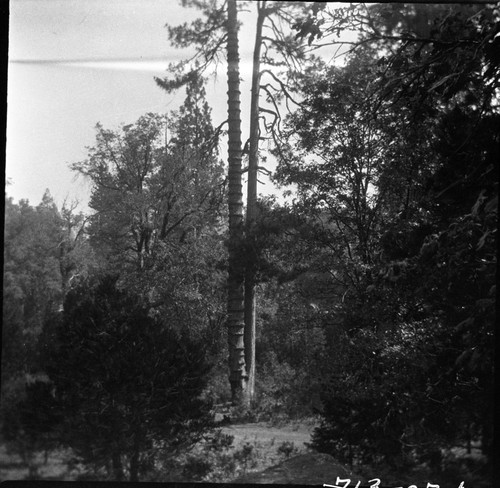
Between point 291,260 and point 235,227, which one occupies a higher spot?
point 235,227

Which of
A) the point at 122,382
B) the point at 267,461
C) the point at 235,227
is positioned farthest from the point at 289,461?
the point at 235,227

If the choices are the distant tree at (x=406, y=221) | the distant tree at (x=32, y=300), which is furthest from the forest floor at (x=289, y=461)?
the distant tree at (x=32, y=300)

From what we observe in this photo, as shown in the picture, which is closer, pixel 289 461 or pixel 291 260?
pixel 289 461

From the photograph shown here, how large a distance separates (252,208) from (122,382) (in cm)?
121

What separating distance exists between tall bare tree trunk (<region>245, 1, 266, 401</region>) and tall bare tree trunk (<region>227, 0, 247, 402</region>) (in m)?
0.03

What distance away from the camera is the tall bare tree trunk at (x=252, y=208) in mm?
3729

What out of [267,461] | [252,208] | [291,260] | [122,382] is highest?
[252,208]

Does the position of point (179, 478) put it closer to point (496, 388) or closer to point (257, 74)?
point (496, 388)

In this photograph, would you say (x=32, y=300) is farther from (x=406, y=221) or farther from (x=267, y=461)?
(x=406, y=221)

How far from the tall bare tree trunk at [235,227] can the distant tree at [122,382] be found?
0.61ft

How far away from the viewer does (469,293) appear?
12.5ft

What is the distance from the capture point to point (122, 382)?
372 centimetres

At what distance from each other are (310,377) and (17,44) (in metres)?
2.49

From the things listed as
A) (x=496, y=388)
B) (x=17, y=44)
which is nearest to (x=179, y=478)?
(x=496, y=388)
